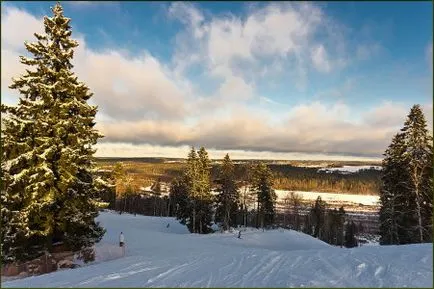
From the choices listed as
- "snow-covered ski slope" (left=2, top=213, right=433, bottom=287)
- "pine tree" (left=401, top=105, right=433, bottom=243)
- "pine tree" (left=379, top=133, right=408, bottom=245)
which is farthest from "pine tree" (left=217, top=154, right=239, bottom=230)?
"snow-covered ski slope" (left=2, top=213, right=433, bottom=287)

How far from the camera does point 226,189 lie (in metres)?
60.6

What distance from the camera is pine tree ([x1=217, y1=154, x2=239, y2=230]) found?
59406 millimetres

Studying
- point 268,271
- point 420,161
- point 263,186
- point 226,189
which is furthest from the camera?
point 263,186

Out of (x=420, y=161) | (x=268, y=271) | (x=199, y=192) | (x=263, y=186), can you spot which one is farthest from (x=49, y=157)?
(x=263, y=186)

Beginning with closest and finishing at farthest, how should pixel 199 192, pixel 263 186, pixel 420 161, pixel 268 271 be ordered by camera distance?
pixel 268 271, pixel 420 161, pixel 199 192, pixel 263 186

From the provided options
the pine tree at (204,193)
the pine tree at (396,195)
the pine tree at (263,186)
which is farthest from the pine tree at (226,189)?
the pine tree at (396,195)

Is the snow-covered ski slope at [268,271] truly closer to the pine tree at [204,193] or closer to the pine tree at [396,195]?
the pine tree at [396,195]

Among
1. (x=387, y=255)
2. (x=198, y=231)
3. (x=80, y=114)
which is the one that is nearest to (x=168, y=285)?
(x=387, y=255)

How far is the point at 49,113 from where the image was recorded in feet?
66.1

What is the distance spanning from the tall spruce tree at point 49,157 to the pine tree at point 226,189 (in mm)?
38366

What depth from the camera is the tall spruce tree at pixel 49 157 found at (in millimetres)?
19016

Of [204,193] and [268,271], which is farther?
[204,193]

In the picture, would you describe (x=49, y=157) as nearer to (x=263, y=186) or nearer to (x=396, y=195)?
(x=396, y=195)

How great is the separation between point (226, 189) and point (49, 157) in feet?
139
